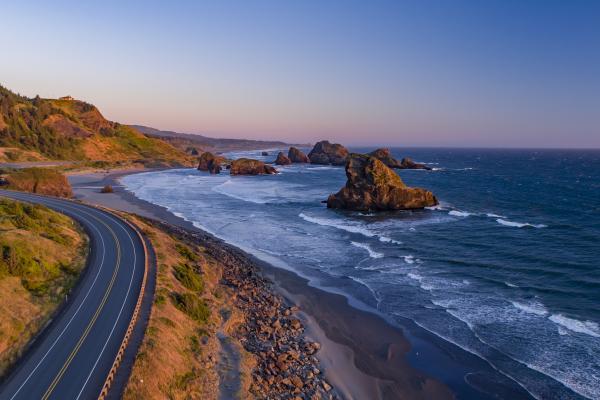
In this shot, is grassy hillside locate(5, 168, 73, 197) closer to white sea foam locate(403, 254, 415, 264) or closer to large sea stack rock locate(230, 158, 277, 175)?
white sea foam locate(403, 254, 415, 264)

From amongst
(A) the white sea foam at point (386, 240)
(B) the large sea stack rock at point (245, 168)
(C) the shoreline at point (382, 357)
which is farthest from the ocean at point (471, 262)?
(B) the large sea stack rock at point (245, 168)

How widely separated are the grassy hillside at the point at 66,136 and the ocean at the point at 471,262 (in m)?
76.8

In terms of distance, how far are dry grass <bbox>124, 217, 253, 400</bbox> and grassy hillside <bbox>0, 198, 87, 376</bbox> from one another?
21.8 ft

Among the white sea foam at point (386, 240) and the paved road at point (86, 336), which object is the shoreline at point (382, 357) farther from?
the white sea foam at point (386, 240)

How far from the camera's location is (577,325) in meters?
29.7

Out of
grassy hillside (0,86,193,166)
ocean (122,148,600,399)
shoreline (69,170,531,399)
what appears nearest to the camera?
shoreline (69,170,531,399)

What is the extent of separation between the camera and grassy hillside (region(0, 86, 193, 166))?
139375 millimetres

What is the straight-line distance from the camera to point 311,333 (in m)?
30.1

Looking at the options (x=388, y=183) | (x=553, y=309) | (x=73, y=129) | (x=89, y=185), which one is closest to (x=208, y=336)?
(x=553, y=309)

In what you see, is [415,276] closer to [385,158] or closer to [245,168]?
[245,168]

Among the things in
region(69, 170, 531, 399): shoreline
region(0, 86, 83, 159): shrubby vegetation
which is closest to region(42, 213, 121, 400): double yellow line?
region(69, 170, 531, 399): shoreline

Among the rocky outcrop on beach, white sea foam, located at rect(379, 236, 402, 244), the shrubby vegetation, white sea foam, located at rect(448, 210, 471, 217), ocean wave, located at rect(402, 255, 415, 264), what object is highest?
the shrubby vegetation

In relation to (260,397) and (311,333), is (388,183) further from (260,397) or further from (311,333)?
(260,397)

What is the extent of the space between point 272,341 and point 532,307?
2106cm
